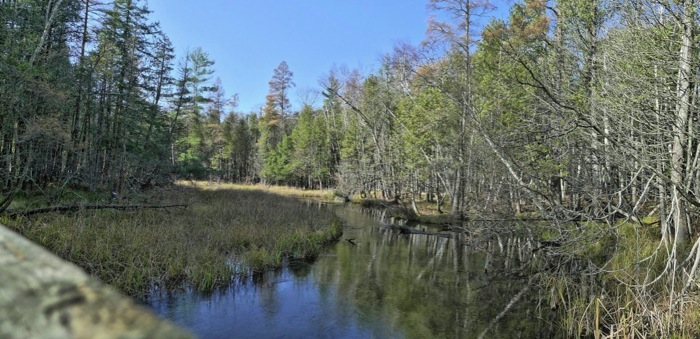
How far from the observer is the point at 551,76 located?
627 centimetres

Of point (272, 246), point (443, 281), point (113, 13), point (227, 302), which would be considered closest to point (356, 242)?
point (272, 246)

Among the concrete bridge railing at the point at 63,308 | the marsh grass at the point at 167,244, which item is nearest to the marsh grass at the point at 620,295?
the concrete bridge railing at the point at 63,308

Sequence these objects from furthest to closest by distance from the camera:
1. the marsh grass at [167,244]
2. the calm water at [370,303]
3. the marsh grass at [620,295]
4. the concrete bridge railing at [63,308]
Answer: the marsh grass at [167,244] → the calm water at [370,303] → the marsh grass at [620,295] → the concrete bridge railing at [63,308]

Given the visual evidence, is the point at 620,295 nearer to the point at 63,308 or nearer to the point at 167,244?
the point at 63,308

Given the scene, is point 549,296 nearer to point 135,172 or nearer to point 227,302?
point 227,302

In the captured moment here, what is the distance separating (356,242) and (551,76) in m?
9.03

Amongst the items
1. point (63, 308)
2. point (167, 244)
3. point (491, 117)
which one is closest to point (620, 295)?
point (63, 308)

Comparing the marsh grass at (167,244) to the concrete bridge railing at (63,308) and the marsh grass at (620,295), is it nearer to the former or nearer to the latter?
the marsh grass at (620,295)

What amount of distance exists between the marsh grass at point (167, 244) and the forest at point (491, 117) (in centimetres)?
196

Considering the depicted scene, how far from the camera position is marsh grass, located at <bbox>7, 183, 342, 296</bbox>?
306 inches

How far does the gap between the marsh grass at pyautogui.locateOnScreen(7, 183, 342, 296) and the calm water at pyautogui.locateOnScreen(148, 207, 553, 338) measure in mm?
570

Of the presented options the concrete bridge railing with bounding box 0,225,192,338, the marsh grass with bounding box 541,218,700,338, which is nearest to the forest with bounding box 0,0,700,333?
the marsh grass with bounding box 541,218,700,338

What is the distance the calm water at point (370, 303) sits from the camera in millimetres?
6395

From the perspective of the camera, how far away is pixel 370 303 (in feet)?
25.3
